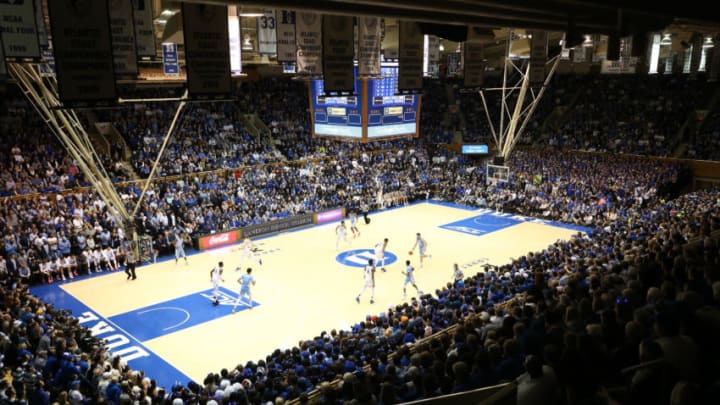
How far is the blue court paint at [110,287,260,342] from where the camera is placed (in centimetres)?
1597

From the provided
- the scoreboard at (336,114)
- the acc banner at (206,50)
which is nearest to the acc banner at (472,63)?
the acc banner at (206,50)

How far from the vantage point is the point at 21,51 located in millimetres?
9883

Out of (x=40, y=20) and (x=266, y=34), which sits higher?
(x=40, y=20)

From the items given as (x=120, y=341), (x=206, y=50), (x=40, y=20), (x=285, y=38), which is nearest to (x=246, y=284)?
(x=120, y=341)

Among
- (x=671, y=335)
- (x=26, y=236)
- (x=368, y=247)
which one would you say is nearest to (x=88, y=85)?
(x=671, y=335)

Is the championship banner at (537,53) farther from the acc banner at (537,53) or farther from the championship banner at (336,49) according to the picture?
the championship banner at (336,49)

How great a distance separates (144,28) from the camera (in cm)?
1310

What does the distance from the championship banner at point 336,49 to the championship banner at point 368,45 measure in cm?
255

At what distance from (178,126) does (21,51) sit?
2232cm

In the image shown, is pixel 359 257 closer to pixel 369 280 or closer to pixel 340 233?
pixel 340 233

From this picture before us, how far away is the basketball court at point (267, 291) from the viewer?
14812 millimetres

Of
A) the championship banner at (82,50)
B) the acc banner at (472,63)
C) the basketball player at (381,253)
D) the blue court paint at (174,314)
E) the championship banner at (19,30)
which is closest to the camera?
the championship banner at (82,50)

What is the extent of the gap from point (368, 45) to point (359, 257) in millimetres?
10862

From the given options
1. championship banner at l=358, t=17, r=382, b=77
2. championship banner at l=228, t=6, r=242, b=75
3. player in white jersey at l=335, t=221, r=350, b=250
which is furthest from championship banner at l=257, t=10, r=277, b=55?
player in white jersey at l=335, t=221, r=350, b=250
